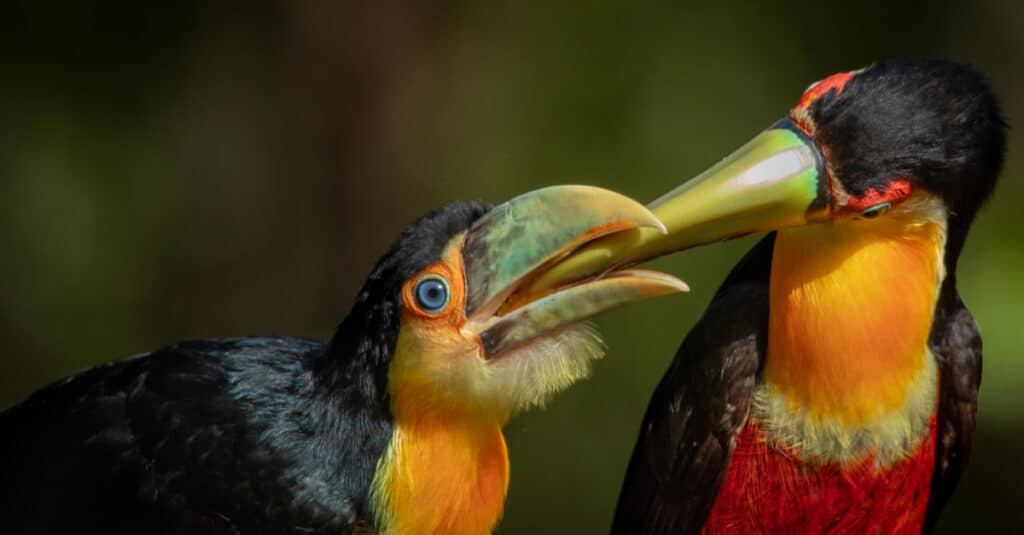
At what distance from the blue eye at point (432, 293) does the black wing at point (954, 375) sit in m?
1.38

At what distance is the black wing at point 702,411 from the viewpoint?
366cm

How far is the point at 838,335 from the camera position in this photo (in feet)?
10.8

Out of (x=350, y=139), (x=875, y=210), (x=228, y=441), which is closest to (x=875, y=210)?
(x=875, y=210)

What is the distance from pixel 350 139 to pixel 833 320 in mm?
4497

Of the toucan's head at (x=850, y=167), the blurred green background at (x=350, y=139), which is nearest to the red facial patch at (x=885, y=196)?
the toucan's head at (x=850, y=167)

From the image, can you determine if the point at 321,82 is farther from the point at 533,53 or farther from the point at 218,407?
the point at 218,407

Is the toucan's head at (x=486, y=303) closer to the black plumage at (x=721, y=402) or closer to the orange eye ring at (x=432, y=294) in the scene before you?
the orange eye ring at (x=432, y=294)

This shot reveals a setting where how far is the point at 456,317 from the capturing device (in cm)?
324

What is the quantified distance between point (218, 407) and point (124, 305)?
4340 millimetres

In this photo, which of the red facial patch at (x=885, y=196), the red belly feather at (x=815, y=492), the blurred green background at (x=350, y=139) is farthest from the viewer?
the blurred green background at (x=350, y=139)

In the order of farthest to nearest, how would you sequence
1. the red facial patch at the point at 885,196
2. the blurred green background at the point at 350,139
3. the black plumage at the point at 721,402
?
the blurred green background at the point at 350,139 → the black plumage at the point at 721,402 → the red facial patch at the point at 885,196

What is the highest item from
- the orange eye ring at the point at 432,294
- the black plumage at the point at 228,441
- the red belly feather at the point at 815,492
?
the orange eye ring at the point at 432,294

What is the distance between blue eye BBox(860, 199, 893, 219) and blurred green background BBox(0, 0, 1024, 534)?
3.98 m

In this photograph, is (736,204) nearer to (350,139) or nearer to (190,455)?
(190,455)
